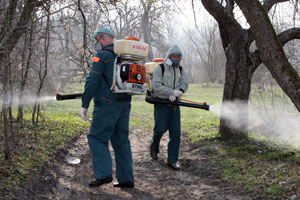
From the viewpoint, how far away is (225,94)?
7.62 meters

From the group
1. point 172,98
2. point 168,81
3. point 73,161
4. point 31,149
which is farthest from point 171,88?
point 31,149

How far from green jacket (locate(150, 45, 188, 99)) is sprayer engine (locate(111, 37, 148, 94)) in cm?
127

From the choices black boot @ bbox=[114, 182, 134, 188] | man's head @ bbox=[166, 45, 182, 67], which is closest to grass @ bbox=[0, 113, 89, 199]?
black boot @ bbox=[114, 182, 134, 188]

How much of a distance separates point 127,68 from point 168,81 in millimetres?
1624

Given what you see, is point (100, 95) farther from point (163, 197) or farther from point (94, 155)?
point (163, 197)

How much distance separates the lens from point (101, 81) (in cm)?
493

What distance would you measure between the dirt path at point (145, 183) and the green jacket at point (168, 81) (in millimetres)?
1460

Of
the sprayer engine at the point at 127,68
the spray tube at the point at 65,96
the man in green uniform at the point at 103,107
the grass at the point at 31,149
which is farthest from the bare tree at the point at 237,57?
the grass at the point at 31,149

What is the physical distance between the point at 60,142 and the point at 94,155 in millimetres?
3137

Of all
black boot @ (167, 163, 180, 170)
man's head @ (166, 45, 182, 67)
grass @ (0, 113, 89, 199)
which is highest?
man's head @ (166, 45, 182, 67)

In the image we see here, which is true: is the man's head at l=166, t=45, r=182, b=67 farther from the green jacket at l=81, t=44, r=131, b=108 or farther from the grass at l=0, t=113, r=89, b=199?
the grass at l=0, t=113, r=89, b=199

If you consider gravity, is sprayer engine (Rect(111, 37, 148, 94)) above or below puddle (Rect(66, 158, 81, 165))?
above

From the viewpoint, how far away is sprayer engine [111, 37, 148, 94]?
479 cm

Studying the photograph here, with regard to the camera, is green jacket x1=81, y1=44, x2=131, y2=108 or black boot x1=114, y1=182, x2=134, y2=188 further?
black boot x1=114, y1=182, x2=134, y2=188
